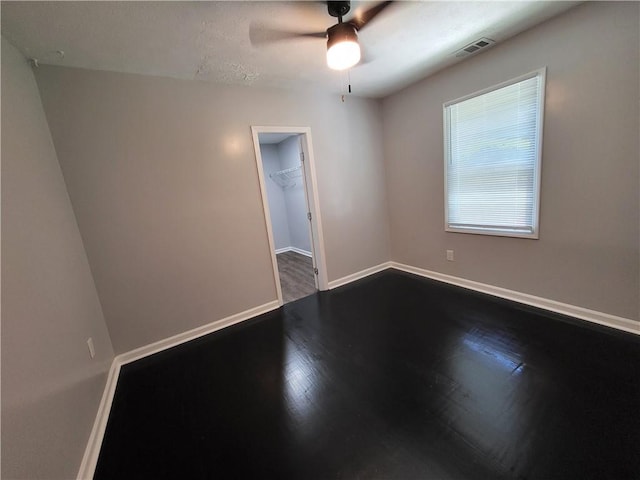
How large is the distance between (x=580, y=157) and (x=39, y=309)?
3.81 metres

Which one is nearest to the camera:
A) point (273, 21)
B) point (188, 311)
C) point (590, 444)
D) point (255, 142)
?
point (590, 444)

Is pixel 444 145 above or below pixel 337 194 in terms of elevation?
above

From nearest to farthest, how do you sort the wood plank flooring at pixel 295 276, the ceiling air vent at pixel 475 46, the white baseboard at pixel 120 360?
the white baseboard at pixel 120 360 < the ceiling air vent at pixel 475 46 < the wood plank flooring at pixel 295 276

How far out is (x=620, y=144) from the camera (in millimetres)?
1895

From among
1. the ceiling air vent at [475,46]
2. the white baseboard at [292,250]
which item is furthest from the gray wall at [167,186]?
the white baseboard at [292,250]

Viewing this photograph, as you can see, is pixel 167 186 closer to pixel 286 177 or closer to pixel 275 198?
pixel 286 177

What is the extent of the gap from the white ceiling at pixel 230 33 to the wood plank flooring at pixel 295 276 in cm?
256

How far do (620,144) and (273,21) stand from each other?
2674 millimetres

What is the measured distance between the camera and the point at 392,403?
162cm

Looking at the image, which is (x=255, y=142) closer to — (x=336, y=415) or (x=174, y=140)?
(x=174, y=140)

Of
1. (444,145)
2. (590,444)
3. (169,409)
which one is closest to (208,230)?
(169,409)

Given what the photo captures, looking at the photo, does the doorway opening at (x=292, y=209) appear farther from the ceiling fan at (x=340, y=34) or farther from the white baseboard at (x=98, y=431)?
the white baseboard at (x=98, y=431)

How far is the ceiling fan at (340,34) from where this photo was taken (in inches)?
64.2

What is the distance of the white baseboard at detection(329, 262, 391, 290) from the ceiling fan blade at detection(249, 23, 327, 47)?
2.70 m
